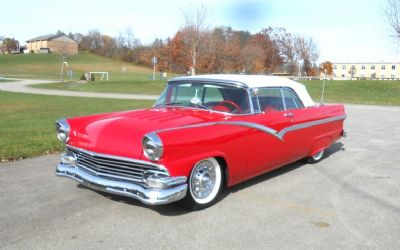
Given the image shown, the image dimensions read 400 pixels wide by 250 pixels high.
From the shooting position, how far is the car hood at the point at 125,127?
420cm

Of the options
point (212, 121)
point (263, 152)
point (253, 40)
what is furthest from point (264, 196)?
point (253, 40)

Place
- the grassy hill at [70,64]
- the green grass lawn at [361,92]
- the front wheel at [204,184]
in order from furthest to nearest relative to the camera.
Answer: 1. the grassy hill at [70,64]
2. the green grass lawn at [361,92]
3. the front wheel at [204,184]

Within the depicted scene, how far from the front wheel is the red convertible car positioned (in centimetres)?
1

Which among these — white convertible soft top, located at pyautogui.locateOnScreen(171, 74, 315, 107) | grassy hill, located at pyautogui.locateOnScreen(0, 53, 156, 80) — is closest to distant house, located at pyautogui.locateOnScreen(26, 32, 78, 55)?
grassy hill, located at pyautogui.locateOnScreen(0, 53, 156, 80)

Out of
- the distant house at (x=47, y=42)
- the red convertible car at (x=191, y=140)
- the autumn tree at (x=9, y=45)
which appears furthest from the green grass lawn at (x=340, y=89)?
the autumn tree at (x=9, y=45)

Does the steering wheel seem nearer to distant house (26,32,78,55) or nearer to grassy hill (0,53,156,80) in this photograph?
grassy hill (0,53,156,80)

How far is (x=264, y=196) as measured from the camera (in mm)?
5023

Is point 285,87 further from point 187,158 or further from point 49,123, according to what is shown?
point 49,123

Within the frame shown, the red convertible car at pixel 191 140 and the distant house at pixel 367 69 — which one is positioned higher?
the distant house at pixel 367 69

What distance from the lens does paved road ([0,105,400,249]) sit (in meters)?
3.68

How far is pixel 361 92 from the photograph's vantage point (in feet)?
94.7

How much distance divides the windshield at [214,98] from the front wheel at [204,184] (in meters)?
0.81

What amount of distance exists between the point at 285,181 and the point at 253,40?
61648 mm

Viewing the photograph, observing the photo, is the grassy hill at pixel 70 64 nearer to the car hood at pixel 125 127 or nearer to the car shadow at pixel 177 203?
the car shadow at pixel 177 203
